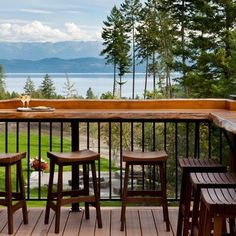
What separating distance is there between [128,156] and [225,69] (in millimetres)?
15843

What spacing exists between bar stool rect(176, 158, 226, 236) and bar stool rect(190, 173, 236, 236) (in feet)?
0.66

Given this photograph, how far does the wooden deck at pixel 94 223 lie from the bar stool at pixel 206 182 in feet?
2.89

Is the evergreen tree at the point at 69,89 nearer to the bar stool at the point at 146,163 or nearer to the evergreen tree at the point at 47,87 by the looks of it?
the evergreen tree at the point at 47,87

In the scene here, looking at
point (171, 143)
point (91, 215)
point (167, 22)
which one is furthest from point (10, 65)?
point (91, 215)

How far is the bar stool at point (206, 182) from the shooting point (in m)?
2.94

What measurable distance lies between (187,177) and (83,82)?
24464 mm

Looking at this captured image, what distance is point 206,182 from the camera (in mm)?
3012

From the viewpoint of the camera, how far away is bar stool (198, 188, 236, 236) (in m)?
2.38

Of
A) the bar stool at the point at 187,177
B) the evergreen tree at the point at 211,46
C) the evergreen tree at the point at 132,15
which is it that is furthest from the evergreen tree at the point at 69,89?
the bar stool at the point at 187,177

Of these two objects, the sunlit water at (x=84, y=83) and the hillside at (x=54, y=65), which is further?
the hillside at (x=54, y=65)

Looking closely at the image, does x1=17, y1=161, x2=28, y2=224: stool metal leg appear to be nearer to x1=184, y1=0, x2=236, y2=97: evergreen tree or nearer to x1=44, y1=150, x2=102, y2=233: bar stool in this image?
x1=44, y1=150, x2=102, y2=233: bar stool

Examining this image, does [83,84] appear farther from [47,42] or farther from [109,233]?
[109,233]

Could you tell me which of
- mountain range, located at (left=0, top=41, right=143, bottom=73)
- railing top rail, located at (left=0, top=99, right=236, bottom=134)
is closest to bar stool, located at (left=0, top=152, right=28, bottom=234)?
railing top rail, located at (left=0, top=99, right=236, bottom=134)

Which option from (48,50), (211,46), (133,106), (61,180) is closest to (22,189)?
(61,180)
